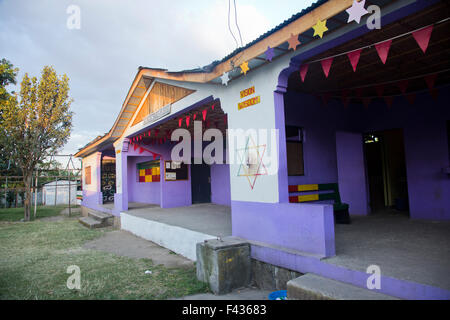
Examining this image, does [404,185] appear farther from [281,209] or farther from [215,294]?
[215,294]

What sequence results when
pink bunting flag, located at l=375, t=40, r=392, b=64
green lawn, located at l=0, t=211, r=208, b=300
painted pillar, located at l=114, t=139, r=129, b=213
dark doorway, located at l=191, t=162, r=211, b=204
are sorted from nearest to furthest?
1. pink bunting flag, located at l=375, t=40, r=392, b=64
2. green lawn, located at l=0, t=211, r=208, b=300
3. painted pillar, located at l=114, t=139, r=129, b=213
4. dark doorway, located at l=191, t=162, r=211, b=204

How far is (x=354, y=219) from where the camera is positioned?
241 inches

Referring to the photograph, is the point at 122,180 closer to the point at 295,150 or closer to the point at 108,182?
the point at 108,182

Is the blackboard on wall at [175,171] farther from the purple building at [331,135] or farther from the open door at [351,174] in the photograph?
the open door at [351,174]

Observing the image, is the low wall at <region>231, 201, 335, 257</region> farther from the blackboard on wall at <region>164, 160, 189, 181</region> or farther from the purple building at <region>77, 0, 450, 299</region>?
the blackboard on wall at <region>164, 160, 189, 181</region>

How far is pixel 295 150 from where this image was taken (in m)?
6.07

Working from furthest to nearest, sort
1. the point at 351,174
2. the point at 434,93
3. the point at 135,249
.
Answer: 1. the point at 135,249
2. the point at 351,174
3. the point at 434,93

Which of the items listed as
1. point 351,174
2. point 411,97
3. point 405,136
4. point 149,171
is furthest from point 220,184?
point 411,97

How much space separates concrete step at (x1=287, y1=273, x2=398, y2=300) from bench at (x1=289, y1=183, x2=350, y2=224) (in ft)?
8.84

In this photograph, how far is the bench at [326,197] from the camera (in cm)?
561

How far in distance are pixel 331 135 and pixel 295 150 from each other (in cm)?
130

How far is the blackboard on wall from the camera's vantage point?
36.6 feet

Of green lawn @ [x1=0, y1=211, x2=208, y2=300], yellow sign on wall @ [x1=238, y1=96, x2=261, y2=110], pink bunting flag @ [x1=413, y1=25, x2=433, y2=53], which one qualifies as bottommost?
green lawn @ [x1=0, y1=211, x2=208, y2=300]

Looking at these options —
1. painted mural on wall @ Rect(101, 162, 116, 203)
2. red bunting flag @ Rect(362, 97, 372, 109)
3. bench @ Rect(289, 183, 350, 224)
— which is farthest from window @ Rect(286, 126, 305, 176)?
painted mural on wall @ Rect(101, 162, 116, 203)
